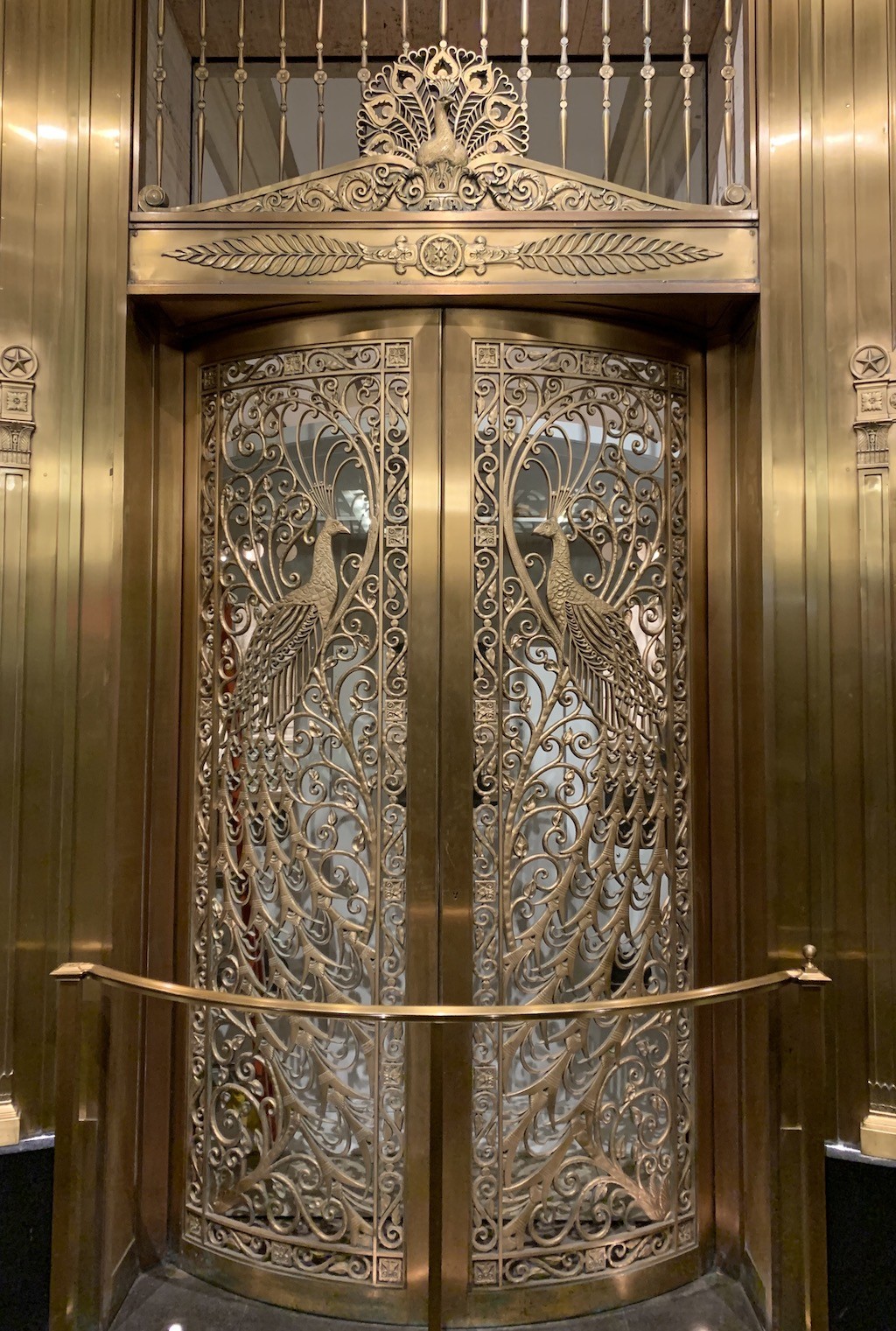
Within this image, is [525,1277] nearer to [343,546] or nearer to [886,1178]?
[886,1178]

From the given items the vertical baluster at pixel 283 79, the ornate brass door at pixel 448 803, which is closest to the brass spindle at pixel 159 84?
the vertical baluster at pixel 283 79

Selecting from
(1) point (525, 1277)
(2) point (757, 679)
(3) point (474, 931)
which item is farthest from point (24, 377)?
(1) point (525, 1277)

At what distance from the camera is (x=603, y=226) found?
2.44 meters

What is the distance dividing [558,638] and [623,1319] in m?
1.78

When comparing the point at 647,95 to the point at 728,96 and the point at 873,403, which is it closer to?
the point at 728,96

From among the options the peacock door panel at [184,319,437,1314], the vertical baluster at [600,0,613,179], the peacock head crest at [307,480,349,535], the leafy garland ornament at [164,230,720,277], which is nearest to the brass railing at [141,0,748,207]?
the vertical baluster at [600,0,613,179]

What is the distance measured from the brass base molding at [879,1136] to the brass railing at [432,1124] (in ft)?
0.61

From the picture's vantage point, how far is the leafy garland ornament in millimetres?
2432

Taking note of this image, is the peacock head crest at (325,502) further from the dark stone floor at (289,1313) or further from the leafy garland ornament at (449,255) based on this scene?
the dark stone floor at (289,1313)

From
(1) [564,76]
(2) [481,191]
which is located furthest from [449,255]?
(1) [564,76]

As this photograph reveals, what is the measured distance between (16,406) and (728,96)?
6.95 feet

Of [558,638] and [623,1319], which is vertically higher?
[558,638]

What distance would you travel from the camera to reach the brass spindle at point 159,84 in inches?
98.6

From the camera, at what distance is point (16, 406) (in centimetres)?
239
